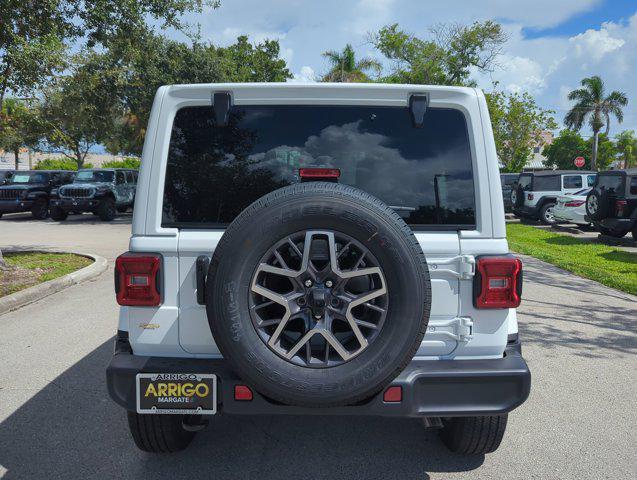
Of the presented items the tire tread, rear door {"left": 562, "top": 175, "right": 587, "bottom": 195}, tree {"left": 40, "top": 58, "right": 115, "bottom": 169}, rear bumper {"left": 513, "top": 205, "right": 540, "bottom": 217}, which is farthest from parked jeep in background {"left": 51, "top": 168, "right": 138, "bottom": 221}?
the tire tread

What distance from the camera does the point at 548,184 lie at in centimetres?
1956

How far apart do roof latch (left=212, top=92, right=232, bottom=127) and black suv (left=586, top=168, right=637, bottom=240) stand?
12361 mm

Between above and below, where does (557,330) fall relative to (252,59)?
below

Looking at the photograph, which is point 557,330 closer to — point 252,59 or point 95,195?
point 95,195

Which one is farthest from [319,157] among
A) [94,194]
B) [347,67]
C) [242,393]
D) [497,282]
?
[347,67]

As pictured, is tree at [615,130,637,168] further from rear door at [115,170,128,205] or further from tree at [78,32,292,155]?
rear door at [115,170,128,205]

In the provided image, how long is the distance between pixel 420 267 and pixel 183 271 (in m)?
1.14

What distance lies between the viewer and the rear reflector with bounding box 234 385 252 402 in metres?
2.49

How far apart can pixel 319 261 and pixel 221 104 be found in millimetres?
927

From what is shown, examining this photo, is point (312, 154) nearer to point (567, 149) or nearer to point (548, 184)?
point (548, 184)

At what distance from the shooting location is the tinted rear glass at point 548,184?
1948cm

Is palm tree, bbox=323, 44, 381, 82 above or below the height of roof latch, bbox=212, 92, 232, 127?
above

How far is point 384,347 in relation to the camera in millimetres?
2330

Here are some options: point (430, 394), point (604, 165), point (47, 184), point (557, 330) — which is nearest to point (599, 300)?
point (557, 330)
